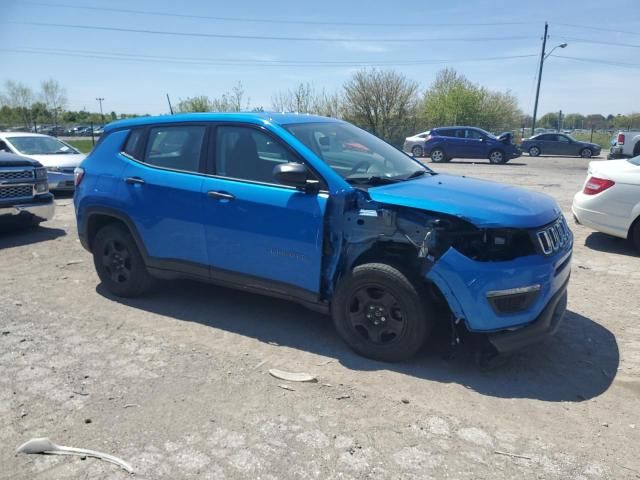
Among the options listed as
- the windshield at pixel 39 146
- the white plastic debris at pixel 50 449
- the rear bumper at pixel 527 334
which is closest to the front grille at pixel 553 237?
the rear bumper at pixel 527 334

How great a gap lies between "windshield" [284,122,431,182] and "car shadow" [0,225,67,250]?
5.62m

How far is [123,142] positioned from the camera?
5027mm

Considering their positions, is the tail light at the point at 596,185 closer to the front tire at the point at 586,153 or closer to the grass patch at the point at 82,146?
the front tire at the point at 586,153

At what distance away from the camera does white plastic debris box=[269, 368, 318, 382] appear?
3.54m

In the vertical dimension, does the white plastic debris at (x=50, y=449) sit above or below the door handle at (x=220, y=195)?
below

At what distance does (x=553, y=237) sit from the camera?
11.8 feet

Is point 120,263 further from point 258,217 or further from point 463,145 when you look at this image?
point 463,145

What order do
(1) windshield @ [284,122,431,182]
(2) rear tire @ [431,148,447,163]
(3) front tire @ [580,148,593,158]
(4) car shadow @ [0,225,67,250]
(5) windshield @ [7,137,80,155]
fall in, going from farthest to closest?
(3) front tire @ [580,148,593,158]
(2) rear tire @ [431,148,447,163]
(5) windshield @ [7,137,80,155]
(4) car shadow @ [0,225,67,250]
(1) windshield @ [284,122,431,182]

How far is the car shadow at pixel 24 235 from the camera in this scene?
766cm

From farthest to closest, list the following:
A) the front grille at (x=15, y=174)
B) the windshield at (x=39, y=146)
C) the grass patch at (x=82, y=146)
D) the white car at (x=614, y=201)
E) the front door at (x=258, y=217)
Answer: the grass patch at (x=82, y=146)
the windshield at (x=39, y=146)
the front grille at (x=15, y=174)
the white car at (x=614, y=201)
the front door at (x=258, y=217)

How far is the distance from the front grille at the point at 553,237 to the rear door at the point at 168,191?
275 cm

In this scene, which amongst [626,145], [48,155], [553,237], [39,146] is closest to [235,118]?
[553,237]

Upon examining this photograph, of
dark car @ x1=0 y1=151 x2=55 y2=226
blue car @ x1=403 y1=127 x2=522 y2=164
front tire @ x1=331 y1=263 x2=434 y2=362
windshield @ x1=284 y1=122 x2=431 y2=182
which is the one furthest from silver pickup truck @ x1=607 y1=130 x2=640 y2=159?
dark car @ x1=0 y1=151 x2=55 y2=226

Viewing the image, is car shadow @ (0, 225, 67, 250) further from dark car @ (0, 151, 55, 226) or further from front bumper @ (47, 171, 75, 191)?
front bumper @ (47, 171, 75, 191)
